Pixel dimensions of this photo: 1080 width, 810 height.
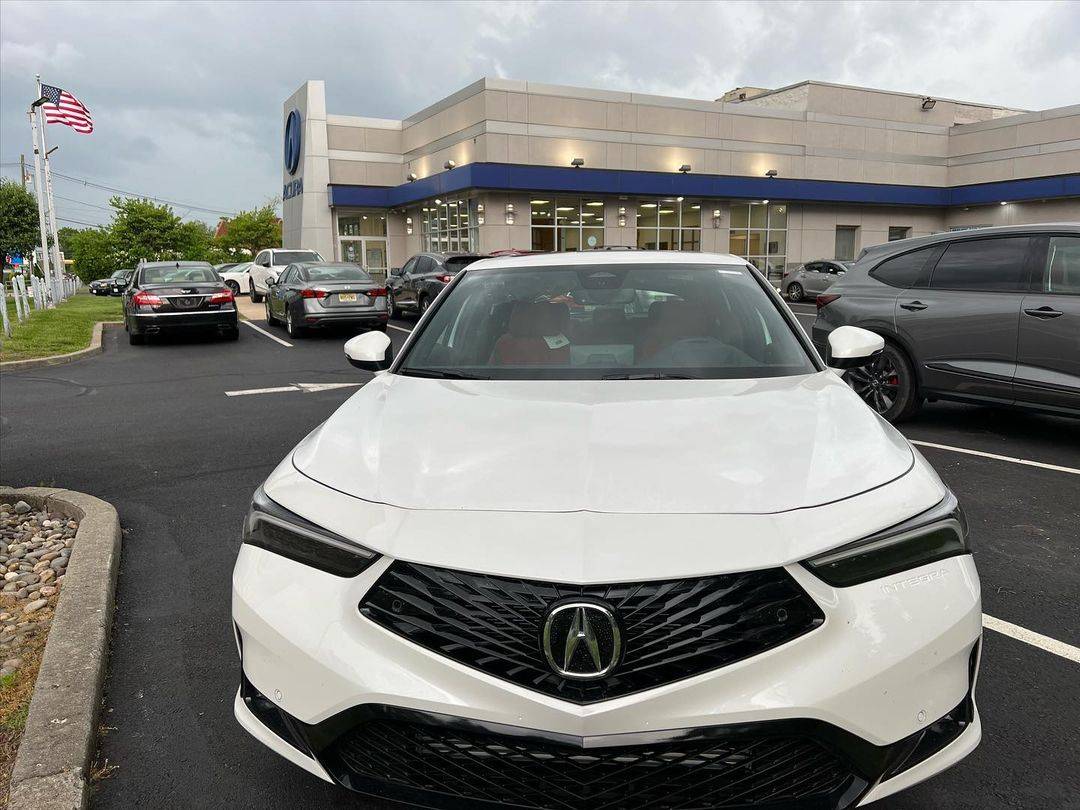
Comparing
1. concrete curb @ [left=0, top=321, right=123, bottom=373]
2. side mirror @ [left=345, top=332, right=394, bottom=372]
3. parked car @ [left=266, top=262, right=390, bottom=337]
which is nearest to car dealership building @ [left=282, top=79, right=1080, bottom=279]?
parked car @ [left=266, top=262, right=390, bottom=337]

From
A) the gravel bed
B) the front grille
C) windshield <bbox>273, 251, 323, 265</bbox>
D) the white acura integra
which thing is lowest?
the gravel bed

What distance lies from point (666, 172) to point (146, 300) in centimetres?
2163

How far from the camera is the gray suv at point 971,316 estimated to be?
19.5ft

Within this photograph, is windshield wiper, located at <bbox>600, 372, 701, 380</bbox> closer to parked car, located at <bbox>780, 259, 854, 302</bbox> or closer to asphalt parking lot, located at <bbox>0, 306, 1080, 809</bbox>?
asphalt parking lot, located at <bbox>0, 306, 1080, 809</bbox>

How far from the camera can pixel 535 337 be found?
11.0ft

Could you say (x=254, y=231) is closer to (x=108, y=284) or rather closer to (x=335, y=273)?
(x=108, y=284)

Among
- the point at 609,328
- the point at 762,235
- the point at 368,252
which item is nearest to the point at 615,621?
the point at 609,328

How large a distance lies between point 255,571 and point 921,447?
224 inches

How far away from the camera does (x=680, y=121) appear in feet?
105

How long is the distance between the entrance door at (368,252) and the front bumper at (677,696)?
3715 cm

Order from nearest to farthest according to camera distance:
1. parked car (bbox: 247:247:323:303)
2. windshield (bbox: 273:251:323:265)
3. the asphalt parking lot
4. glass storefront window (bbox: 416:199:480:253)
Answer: the asphalt parking lot
parked car (bbox: 247:247:323:303)
windshield (bbox: 273:251:323:265)
glass storefront window (bbox: 416:199:480:253)

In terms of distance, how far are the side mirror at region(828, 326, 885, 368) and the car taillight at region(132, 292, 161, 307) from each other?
14306mm

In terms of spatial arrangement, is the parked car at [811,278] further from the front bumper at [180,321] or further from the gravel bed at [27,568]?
the gravel bed at [27,568]

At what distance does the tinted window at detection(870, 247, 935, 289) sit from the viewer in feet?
22.7
